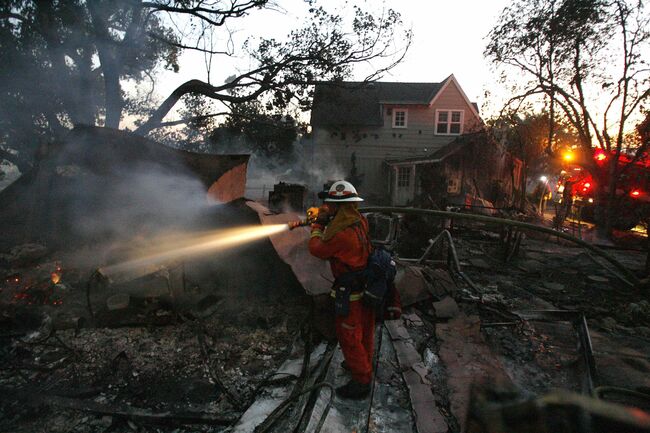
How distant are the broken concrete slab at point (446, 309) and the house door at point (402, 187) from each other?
614 inches

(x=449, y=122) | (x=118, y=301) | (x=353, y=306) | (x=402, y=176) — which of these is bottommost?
(x=118, y=301)

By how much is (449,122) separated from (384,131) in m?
4.25

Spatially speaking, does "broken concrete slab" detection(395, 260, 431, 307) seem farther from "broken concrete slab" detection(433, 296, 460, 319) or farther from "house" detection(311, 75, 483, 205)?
"house" detection(311, 75, 483, 205)

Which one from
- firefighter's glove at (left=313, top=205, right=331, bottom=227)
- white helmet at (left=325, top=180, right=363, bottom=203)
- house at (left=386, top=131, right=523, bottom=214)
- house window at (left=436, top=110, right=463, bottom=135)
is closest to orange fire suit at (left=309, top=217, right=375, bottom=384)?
firefighter's glove at (left=313, top=205, right=331, bottom=227)

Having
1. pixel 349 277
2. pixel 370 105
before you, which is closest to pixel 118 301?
pixel 349 277

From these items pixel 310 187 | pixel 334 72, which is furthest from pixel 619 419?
pixel 310 187

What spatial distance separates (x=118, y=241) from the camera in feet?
20.2

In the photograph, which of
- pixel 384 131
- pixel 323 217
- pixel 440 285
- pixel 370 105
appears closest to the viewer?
pixel 323 217

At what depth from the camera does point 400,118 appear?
21812 millimetres

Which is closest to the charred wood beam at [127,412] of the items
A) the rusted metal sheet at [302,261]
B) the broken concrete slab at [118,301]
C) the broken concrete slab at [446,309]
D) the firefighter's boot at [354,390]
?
the firefighter's boot at [354,390]

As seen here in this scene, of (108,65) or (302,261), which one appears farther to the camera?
(108,65)

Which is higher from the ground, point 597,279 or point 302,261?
point 302,261

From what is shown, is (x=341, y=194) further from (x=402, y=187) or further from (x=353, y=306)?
(x=402, y=187)

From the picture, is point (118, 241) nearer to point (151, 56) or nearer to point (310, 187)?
point (151, 56)
